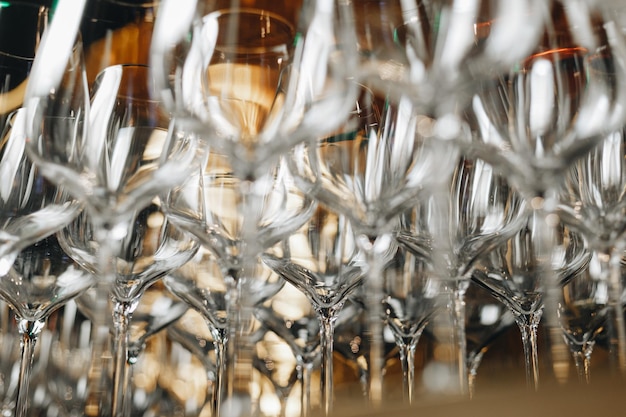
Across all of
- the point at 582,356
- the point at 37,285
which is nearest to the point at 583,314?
the point at 582,356

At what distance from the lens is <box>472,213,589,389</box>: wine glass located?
2.03ft

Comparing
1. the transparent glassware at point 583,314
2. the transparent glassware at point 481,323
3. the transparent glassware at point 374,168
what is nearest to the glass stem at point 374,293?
the transparent glassware at point 374,168

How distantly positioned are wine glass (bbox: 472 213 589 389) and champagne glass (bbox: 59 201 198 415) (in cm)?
26

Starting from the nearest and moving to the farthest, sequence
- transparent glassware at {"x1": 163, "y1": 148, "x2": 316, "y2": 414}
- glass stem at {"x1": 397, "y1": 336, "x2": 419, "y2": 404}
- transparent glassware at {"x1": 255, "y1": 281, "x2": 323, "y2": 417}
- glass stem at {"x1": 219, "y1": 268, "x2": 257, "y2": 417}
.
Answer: glass stem at {"x1": 219, "y1": 268, "x2": 257, "y2": 417} → transparent glassware at {"x1": 163, "y1": 148, "x2": 316, "y2": 414} → glass stem at {"x1": 397, "y1": 336, "x2": 419, "y2": 404} → transparent glassware at {"x1": 255, "y1": 281, "x2": 323, "y2": 417}

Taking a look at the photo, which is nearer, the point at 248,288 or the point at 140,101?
the point at 248,288

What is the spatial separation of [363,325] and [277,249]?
332 mm

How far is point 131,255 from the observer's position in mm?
604

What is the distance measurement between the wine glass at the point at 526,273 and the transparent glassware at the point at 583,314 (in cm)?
8

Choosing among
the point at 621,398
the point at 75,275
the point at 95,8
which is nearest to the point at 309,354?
the point at 75,275

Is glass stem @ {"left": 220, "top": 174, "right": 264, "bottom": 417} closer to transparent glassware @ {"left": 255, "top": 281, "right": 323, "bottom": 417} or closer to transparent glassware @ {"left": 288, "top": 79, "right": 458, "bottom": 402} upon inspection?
transparent glassware @ {"left": 288, "top": 79, "right": 458, "bottom": 402}

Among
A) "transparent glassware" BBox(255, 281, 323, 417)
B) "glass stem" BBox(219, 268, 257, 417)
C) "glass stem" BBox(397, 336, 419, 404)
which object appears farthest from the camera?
"transparent glassware" BBox(255, 281, 323, 417)

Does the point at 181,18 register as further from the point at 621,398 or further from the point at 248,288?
the point at 621,398

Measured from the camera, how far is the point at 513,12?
1.57 feet

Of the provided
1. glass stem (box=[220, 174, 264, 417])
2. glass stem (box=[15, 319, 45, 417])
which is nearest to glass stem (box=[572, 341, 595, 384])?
glass stem (box=[220, 174, 264, 417])
